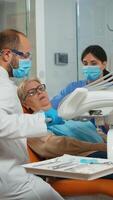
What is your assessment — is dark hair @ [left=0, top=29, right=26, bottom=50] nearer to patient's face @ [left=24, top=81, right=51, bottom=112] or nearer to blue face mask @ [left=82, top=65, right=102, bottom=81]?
patient's face @ [left=24, top=81, right=51, bottom=112]

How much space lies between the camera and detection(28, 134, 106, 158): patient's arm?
1852mm

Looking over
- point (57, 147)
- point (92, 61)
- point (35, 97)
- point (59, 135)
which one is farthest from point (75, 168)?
point (92, 61)

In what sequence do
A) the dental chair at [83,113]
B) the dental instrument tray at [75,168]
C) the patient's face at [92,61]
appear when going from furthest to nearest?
the patient's face at [92,61] < the dental chair at [83,113] < the dental instrument tray at [75,168]

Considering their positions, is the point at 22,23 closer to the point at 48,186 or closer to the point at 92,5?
the point at 92,5

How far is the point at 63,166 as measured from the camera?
145 cm

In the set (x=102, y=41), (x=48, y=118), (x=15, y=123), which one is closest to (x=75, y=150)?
(x=48, y=118)

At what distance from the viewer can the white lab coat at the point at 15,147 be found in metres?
Answer: 1.67

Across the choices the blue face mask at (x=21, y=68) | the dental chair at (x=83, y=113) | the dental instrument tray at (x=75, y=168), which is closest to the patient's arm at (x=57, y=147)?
the dental chair at (x=83, y=113)

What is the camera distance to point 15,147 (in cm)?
189

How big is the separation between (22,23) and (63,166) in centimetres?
275

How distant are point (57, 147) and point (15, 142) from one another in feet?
0.67

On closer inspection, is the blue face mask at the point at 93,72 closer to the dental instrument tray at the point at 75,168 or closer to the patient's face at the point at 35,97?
the patient's face at the point at 35,97

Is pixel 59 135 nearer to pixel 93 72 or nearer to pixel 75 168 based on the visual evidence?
pixel 75 168

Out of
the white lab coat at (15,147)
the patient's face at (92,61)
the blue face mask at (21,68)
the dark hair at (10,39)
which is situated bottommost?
the white lab coat at (15,147)
